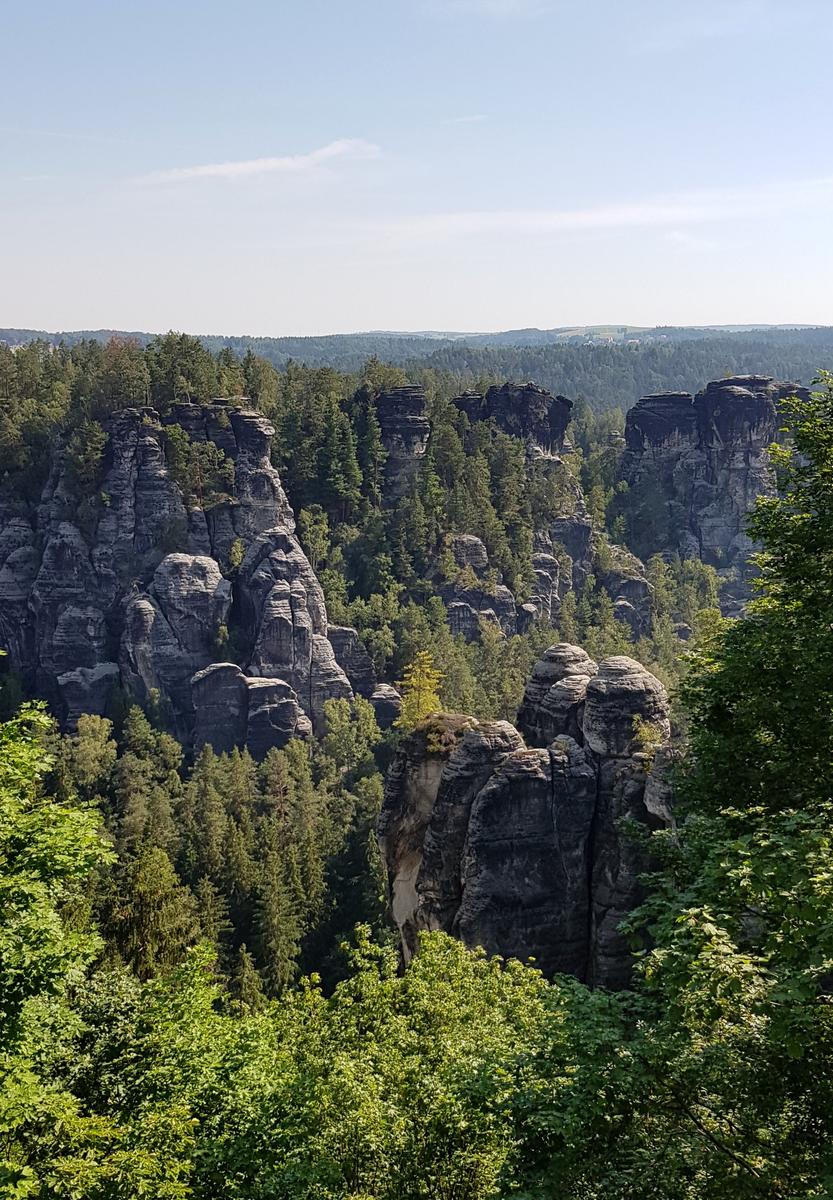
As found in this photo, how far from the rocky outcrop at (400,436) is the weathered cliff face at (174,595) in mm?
13617

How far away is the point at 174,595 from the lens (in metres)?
84.2

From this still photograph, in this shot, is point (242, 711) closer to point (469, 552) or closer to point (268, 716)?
point (268, 716)

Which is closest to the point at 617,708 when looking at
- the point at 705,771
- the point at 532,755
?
the point at 532,755

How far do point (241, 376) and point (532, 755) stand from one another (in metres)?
75.9

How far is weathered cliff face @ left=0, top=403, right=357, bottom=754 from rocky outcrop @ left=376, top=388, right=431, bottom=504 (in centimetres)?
1362

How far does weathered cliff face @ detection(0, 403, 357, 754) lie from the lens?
274 feet

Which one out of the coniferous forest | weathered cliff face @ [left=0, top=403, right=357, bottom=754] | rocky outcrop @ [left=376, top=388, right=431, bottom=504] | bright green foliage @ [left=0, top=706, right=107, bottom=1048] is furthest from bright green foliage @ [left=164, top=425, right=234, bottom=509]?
bright green foliage @ [left=0, top=706, right=107, bottom=1048]

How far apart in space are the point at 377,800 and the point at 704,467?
72440 millimetres

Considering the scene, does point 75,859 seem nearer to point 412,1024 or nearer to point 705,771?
point 412,1024

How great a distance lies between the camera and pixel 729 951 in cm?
1068

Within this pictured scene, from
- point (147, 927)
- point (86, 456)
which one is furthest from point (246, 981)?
point (86, 456)

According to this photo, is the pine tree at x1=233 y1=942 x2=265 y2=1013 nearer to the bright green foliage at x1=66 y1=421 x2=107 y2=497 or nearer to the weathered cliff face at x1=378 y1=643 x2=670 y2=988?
the weathered cliff face at x1=378 y1=643 x2=670 y2=988

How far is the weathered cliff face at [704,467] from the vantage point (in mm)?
118812

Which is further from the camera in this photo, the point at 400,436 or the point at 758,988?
the point at 400,436
